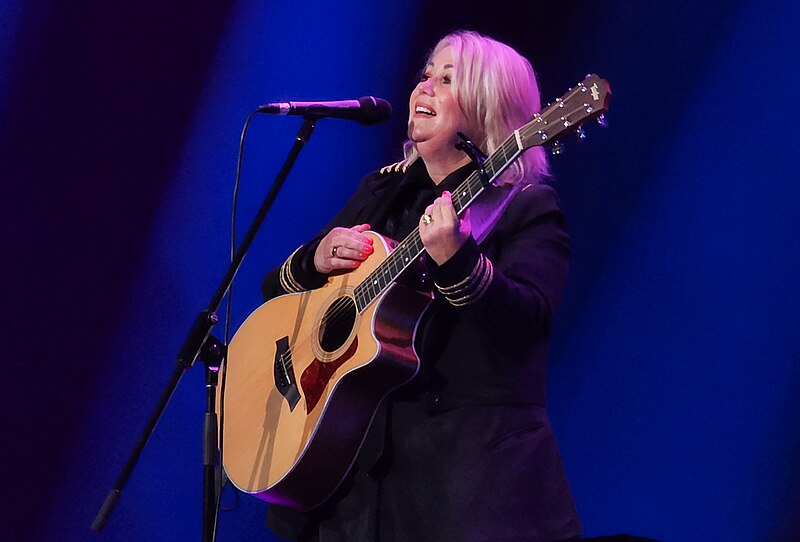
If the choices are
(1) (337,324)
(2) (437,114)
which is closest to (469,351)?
(1) (337,324)

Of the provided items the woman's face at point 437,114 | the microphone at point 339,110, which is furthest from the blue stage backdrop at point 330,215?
the microphone at point 339,110

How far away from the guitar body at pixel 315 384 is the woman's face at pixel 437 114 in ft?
1.02

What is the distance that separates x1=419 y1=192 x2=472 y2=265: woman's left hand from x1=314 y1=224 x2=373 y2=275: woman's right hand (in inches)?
15.9

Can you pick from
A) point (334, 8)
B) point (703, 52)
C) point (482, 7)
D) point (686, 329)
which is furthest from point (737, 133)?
point (334, 8)

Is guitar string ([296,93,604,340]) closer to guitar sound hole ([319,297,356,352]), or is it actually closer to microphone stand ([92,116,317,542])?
guitar sound hole ([319,297,356,352])

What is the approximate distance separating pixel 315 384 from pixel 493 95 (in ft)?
2.99

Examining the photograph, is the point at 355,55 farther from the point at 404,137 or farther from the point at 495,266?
the point at 495,266

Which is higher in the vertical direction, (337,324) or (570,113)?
(570,113)

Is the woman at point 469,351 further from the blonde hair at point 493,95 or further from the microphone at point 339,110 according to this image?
the microphone at point 339,110

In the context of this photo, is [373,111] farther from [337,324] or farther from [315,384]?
[315,384]

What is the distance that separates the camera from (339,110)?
2.68 m

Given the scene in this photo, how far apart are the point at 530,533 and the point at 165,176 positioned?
2.04 metres

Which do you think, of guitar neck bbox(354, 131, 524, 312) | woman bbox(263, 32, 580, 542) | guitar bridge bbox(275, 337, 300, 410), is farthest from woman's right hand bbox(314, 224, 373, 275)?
guitar bridge bbox(275, 337, 300, 410)

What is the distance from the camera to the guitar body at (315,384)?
7.98 feet
